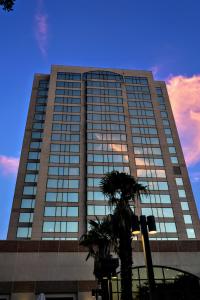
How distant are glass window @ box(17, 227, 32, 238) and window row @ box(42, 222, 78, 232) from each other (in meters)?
3.36

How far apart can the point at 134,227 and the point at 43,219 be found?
53593mm

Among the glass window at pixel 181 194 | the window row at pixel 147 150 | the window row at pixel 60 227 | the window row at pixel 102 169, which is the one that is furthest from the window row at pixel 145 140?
the window row at pixel 60 227

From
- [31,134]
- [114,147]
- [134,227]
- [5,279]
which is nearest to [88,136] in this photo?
[114,147]

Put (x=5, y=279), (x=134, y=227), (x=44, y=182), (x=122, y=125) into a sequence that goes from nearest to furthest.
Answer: (x=134, y=227)
(x=5, y=279)
(x=44, y=182)
(x=122, y=125)

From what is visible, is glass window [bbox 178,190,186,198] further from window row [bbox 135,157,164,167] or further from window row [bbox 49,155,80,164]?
window row [bbox 49,155,80,164]

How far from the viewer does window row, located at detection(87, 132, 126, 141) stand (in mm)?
77812

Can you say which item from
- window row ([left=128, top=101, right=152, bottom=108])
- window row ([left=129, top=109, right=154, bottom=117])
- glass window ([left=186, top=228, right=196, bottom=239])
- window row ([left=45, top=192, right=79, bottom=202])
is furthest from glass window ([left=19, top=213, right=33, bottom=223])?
window row ([left=128, top=101, right=152, bottom=108])

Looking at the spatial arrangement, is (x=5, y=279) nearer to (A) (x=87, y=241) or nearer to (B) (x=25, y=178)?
(A) (x=87, y=241)

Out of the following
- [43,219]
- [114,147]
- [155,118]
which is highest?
[155,118]

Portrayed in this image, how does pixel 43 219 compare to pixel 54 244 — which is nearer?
pixel 54 244

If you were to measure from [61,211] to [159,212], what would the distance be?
22.3 m

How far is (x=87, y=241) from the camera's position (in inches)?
1065

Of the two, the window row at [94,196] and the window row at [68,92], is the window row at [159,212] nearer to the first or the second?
the window row at [94,196]

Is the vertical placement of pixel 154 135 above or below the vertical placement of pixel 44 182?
above
